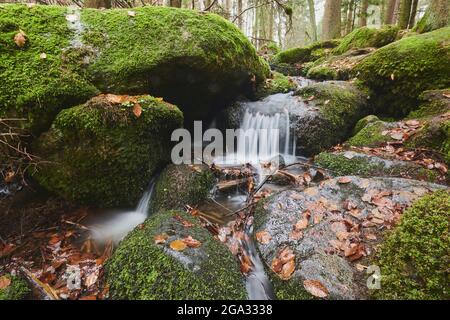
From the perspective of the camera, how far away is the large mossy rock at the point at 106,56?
3506 mm

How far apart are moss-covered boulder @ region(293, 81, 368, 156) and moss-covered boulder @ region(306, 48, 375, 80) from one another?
211cm

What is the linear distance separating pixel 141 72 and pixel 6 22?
1.89 m

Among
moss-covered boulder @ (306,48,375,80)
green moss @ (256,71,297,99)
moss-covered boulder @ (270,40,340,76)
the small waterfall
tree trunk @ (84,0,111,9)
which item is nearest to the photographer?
the small waterfall

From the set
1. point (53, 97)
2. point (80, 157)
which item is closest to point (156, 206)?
point (80, 157)

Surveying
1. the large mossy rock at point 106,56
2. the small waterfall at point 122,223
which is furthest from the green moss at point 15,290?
the large mossy rock at point 106,56

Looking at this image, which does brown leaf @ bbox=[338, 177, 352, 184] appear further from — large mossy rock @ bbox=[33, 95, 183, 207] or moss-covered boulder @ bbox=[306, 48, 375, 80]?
moss-covered boulder @ bbox=[306, 48, 375, 80]

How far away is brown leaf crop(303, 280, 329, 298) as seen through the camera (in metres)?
2.18

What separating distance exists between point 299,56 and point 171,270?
12.4 metres

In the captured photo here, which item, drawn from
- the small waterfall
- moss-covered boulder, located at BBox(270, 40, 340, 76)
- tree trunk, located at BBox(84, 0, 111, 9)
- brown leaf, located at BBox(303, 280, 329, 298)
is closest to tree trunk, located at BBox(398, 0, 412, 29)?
moss-covered boulder, located at BBox(270, 40, 340, 76)

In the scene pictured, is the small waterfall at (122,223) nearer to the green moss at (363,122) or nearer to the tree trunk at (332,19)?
the green moss at (363,122)

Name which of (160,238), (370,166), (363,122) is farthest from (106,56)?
(363,122)

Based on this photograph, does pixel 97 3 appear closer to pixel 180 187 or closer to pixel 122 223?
pixel 180 187

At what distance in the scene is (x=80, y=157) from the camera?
11.6 ft

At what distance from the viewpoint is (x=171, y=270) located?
2.30m
